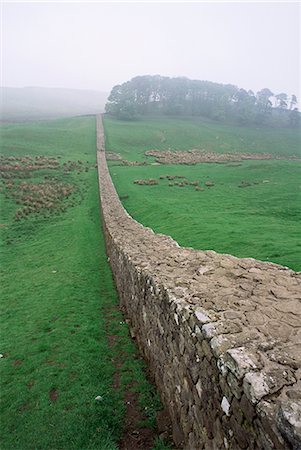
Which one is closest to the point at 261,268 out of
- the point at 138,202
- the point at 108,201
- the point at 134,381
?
the point at 134,381

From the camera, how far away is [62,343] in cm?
1083

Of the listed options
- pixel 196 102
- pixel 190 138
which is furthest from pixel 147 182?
pixel 196 102

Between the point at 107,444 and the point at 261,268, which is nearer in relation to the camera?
the point at 107,444

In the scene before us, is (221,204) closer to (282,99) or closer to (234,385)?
(234,385)

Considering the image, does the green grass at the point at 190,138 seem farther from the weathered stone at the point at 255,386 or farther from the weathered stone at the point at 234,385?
the weathered stone at the point at 255,386

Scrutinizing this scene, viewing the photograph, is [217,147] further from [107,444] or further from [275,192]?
[107,444]

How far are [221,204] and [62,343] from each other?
19.4 m

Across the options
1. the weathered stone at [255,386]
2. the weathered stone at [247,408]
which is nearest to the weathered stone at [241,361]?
the weathered stone at [255,386]

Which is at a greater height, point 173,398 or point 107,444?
point 173,398

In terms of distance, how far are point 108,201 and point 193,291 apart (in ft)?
63.8

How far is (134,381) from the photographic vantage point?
9016mm

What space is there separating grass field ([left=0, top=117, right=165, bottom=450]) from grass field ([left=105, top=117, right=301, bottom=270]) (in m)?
5.27

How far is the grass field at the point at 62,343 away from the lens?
7.54 m

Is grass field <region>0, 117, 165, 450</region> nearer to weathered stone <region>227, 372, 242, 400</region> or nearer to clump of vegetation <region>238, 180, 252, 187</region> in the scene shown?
weathered stone <region>227, 372, 242, 400</region>
